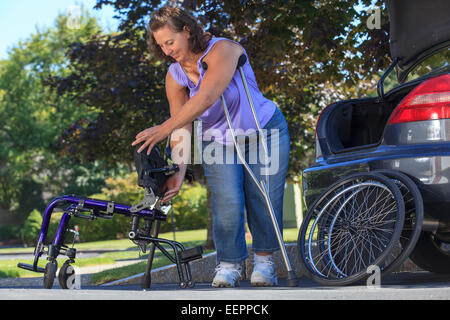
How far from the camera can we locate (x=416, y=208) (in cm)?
361

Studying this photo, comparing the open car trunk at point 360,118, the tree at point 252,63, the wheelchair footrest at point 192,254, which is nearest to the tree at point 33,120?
the tree at point 252,63

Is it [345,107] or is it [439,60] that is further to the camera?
[439,60]

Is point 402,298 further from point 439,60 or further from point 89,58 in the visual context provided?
point 89,58

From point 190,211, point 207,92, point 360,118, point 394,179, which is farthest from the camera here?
point 190,211

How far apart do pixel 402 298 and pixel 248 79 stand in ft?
6.66

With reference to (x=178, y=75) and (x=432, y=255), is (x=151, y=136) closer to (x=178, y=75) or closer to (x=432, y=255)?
(x=178, y=75)

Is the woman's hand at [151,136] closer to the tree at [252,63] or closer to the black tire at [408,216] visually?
the black tire at [408,216]

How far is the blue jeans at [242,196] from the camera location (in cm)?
426

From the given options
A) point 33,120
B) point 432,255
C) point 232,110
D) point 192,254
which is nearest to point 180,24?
point 232,110

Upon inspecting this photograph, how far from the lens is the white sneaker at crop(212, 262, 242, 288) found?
164 inches

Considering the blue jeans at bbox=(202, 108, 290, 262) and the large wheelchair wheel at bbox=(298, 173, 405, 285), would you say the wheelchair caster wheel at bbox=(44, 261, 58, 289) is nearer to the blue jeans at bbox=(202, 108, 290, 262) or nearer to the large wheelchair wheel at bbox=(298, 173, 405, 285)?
the blue jeans at bbox=(202, 108, 290, 262)

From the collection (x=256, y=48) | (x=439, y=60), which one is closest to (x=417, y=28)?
(x=439, y=60)

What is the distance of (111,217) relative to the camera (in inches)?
161

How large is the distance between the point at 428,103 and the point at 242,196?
125 centimetres
